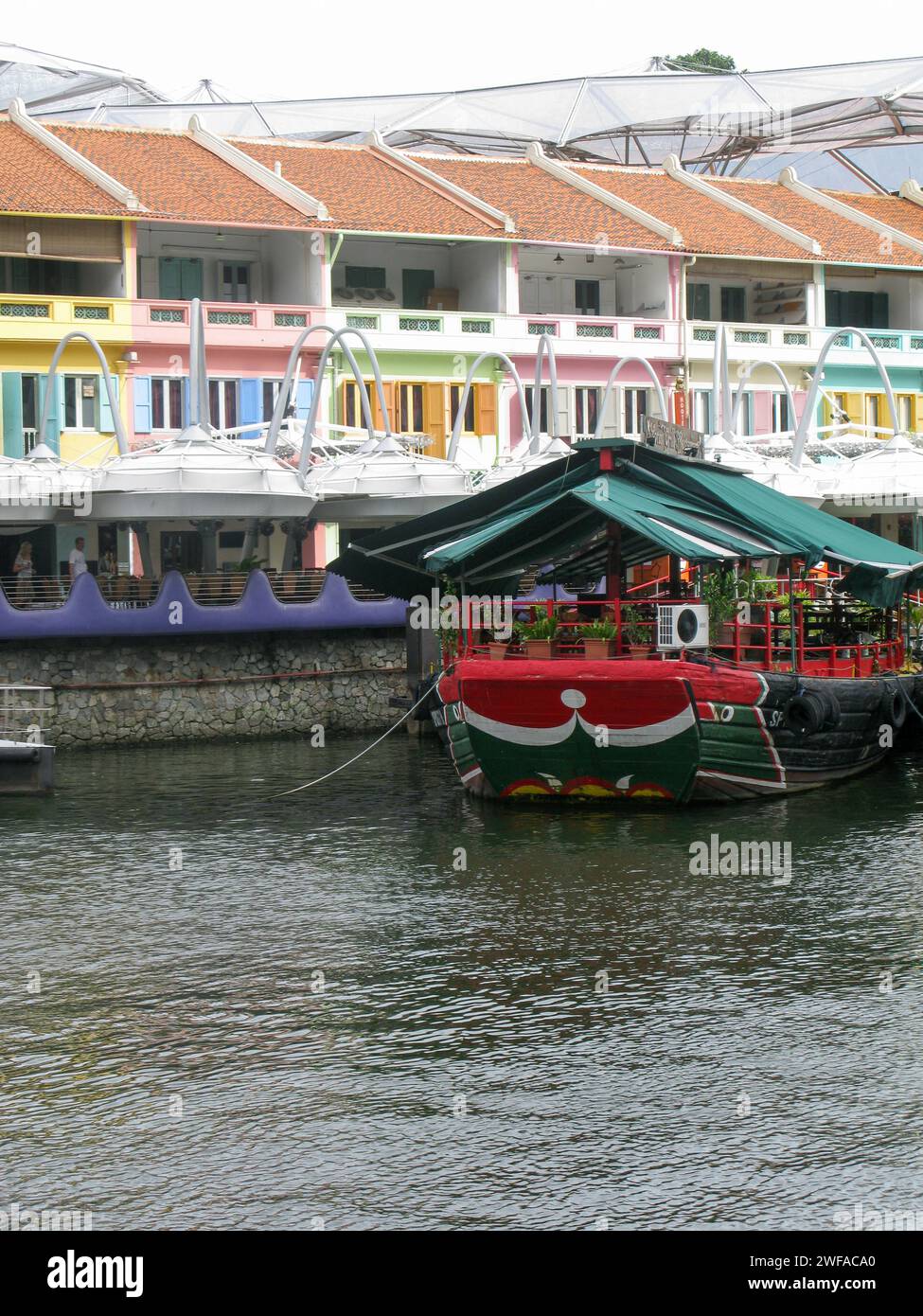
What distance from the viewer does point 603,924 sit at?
65.9ft

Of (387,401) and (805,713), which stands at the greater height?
(387,401)

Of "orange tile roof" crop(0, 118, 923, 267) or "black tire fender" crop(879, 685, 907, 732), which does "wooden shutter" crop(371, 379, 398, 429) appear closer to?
"orange tile roof" crop(0, 118, 923, 267)

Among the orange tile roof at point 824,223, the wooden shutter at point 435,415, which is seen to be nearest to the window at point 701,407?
the orange tile roof at point 824,223

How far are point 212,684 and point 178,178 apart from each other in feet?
59.3

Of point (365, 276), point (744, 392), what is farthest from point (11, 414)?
point (744, 392)

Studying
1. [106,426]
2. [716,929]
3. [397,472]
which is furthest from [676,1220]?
[106,426]

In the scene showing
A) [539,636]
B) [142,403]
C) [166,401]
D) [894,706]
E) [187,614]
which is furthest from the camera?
[166,401]

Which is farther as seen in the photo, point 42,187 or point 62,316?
point 42,187

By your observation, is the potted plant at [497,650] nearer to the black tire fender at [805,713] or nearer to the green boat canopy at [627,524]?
the green boat canopy at [627,524]

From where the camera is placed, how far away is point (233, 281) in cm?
5022

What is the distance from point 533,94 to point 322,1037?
61417 millimetres

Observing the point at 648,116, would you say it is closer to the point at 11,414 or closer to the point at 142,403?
the point at 142,403

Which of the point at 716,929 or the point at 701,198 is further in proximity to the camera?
the point at 701,198
